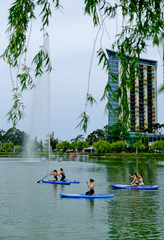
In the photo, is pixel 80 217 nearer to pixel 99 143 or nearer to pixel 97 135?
pixel 99 143

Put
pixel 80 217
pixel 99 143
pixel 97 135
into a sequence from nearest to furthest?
pixel 80 217 < pixel 99 143 < pixel 97 135

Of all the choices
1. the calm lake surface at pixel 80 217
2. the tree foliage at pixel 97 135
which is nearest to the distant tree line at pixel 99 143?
the tree foliage at pixel 97 135

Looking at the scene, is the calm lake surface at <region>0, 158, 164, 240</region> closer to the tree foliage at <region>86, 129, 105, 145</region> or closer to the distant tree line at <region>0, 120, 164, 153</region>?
the distant tree line at <region>0, 120, 164, 153</region>

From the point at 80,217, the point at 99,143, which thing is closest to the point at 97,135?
the point at 99,143

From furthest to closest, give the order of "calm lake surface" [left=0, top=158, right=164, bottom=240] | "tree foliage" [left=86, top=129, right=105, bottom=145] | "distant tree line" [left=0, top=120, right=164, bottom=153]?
1. "tree foliage" [left=86, top=129, right=105, bottom=145]
2. "distant tree line" [left=0, top=120, right=164, bottom=153]
3. "calm lake surface" [left=0, top=158, right=164, bottom=240]

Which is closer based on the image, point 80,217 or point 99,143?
point 80,217

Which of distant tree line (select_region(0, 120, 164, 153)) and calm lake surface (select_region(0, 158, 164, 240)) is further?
distant tree line (select_region(0, 120, 164, 153))

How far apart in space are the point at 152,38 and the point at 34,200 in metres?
19.6

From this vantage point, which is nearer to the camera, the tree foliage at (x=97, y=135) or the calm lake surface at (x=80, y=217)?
the calm lake surface at (x=80, y=217)

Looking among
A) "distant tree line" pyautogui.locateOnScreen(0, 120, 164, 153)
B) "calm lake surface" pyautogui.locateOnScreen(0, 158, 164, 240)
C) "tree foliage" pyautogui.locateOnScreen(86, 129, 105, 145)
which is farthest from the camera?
"tree foliage" pyautogui.locateOnScreen(86, 129, 105, 145)

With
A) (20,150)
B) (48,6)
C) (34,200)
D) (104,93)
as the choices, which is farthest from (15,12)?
(20,150)

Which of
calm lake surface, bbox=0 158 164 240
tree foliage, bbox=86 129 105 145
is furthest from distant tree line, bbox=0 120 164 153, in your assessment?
calm lake surface, bbox=0 158 164 240

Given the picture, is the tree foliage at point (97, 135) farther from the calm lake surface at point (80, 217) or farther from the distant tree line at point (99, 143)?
the calm lake surface at point (80, 217)

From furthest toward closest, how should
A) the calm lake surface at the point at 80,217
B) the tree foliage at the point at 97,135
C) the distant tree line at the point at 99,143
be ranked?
the tree foliage at the point at 97,135
the distant tree line at the point at 99,143
the calm lake surface at the point at 80,217
